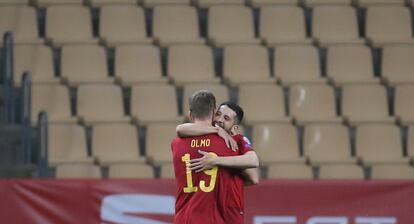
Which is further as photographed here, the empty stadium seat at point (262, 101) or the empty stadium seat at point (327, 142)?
the empty stadium seat at point (262, 101)

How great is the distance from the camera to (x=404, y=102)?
38.3 ft

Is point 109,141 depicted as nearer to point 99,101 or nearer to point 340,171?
point 99,101

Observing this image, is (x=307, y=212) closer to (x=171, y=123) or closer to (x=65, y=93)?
(x=171, y=123)

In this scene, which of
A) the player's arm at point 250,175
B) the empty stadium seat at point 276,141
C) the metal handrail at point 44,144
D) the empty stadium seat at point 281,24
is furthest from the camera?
the empty stadium seat at point 281,24

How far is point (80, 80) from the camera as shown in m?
11.5

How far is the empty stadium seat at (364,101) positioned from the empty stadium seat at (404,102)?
0.46ft

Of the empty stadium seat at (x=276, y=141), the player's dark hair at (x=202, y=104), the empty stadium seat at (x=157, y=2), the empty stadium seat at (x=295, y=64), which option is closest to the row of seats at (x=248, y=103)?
the empty stadium seat at (x=276, y=141)

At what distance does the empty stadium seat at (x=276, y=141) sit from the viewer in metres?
11.0

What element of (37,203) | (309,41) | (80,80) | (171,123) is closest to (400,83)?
(309,41)

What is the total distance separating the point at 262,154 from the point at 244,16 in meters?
1.84

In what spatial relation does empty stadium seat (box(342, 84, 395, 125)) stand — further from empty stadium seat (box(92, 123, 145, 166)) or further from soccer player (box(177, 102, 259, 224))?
soccer player (box(177, 102, 259, 224))

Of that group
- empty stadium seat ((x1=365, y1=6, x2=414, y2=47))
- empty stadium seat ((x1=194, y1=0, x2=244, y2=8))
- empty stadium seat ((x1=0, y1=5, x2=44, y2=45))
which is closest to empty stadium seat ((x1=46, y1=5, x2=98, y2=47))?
empty stadium seat ((x1=0, y1=5, x2=44, y2=45))

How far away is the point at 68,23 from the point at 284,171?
2940 millimetres

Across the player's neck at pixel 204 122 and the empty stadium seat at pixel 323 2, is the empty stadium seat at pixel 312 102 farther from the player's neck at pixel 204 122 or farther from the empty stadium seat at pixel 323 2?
the player's neck at pixel 204 122
